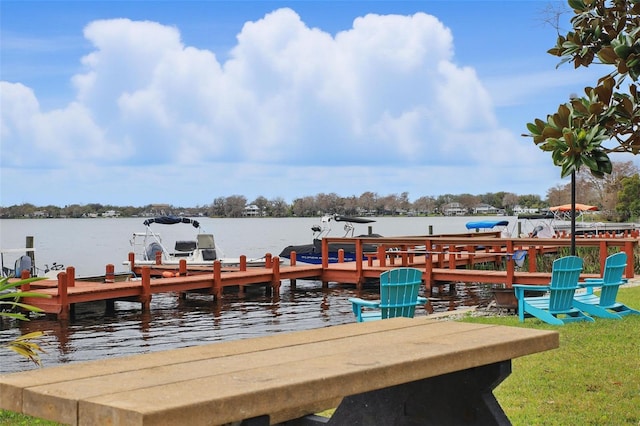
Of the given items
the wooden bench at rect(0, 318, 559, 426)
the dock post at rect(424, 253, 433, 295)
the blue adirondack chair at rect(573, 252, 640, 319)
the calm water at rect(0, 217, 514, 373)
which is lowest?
the calm water at rect(0, 217, 514, 373)

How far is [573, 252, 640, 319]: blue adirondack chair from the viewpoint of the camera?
10.2 metres

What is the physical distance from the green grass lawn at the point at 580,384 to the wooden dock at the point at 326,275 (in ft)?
30.3

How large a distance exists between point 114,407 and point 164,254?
26253 millimetres

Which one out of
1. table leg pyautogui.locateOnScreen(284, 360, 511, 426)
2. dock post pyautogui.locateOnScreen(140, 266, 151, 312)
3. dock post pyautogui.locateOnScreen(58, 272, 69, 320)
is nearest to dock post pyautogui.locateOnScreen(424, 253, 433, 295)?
dock post pyautogui.locateOnScreen(140, 266, 151, 312)

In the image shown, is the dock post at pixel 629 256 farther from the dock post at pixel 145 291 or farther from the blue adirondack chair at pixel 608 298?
the dock post at pixel 145 291

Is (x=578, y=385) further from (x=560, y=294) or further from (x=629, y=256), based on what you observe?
(x=629, y=256)

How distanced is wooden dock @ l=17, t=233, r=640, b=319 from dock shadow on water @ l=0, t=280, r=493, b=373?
42 cm

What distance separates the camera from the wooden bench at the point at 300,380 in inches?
90.2

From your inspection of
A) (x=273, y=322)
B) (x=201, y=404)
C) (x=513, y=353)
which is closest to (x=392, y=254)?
(x=273, y=322)

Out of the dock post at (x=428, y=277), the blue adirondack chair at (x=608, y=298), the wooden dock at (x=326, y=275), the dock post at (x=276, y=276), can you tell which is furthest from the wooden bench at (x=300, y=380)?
the dock post at (x=276, y=276)

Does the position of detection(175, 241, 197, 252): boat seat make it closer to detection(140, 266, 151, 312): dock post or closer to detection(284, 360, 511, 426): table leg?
detection(140, 266, 151, 312): dock post

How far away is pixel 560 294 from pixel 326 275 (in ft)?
44.4

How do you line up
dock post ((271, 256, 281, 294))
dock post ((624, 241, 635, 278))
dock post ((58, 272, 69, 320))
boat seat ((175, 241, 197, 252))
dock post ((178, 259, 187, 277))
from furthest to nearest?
1. boat seat ((175, 241, 197, 252))
2. dock post ((178, 259, 187, 277))
3. dock post ((271, 256, 281, 294))
4. dock post ((58, 272, 69, 320))
5. dock post ((624, 241, 635, 278))

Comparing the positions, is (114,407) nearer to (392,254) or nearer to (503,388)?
(503,388)
